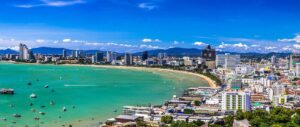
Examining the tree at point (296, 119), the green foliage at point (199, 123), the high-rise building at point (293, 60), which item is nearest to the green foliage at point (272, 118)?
the tree at point (296, 119)

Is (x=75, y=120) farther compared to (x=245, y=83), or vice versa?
(x=245, y=83)

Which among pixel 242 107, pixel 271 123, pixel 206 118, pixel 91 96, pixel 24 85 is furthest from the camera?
pixel 24 85

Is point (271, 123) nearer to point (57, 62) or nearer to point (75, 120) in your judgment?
point (75, 120)

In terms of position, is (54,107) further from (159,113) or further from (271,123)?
(271,123)

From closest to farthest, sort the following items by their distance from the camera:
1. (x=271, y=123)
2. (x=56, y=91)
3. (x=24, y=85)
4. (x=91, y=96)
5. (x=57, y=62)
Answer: (x=271, y=123) → (x=91, y=96) → (x=56, y=91) → (x=24, y=85) → (x=57, y=62)

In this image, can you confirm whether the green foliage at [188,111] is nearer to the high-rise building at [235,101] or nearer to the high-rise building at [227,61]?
the high-rise building at [235,101]

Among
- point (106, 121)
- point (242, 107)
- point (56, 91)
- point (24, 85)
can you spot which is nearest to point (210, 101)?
point (242, 107)
